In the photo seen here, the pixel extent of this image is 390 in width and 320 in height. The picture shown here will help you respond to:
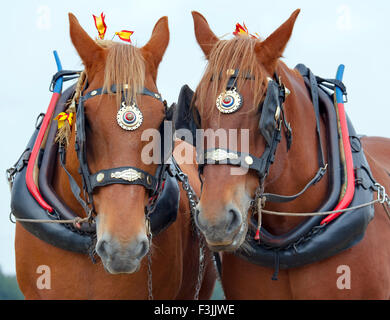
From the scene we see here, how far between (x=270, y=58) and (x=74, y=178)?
1.68 meters

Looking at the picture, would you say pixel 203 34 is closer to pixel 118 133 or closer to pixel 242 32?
pixel 242 32

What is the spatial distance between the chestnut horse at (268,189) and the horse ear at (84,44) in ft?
2.61

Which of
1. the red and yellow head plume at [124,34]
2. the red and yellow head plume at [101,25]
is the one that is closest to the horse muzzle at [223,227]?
the red and yellow head plume at [124,34]

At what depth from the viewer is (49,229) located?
473 centimetres

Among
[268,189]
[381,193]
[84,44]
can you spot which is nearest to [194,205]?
[268,189]

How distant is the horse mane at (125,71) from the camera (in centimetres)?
441

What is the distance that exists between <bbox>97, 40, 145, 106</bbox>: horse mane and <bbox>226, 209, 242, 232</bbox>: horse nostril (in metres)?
1.01

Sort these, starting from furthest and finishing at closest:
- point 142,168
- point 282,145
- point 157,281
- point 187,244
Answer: point 187,244, point 157,281, point 282,145, point 142,168

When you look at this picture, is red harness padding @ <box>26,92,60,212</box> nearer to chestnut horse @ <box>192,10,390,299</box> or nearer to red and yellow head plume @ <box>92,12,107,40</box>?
Answer: red and yellow head plume @ <box>92,12,107,40</box>

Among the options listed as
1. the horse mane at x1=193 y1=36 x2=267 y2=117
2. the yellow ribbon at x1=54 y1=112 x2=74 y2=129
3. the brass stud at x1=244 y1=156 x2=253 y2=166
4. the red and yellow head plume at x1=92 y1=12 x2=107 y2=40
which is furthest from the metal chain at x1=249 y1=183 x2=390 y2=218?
the red and yellow head plume at x1=92 y1=12 x2=107 y2=40

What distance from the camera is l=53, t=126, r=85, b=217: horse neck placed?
4.66 metres

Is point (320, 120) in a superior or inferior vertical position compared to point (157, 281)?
superior
